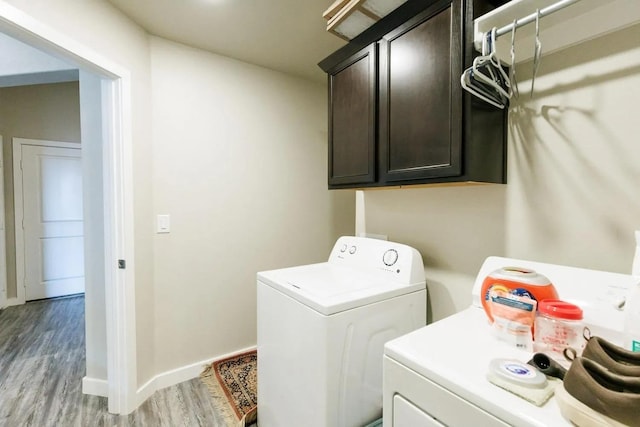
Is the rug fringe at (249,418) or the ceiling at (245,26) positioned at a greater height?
the ceiling at (245,26)

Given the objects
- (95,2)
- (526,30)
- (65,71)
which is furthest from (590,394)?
(65,71)

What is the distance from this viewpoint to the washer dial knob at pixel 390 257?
143cm

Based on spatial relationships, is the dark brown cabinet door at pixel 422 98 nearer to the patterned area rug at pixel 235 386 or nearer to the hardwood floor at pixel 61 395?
the patterned area rug at pixel 235 386

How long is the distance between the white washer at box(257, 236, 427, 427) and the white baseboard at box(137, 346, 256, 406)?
2.79 feet

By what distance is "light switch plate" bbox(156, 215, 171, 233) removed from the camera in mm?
1996

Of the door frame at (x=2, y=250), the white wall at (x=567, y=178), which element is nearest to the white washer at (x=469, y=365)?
the white wall at (x=567, y=178)

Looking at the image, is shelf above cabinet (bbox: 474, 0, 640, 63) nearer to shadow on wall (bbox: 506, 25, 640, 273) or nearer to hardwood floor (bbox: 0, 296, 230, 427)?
shadow on wall (bbox: 506, 25, 640, 273)

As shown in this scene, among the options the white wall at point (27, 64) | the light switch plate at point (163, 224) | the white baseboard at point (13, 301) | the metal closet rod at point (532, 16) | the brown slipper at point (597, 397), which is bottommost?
the white baseboard at point (13, 301)

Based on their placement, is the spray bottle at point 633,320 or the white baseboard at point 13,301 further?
the white baseboard at point 13,301

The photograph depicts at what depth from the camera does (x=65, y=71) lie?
2.25m

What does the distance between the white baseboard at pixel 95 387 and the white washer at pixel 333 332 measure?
118cm

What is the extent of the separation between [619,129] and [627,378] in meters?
0.79

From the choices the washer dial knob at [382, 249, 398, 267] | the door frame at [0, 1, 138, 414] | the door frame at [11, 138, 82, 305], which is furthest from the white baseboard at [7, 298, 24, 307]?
the washer dial knob at [382, 249, 398, 267]

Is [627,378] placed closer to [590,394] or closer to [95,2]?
[590,394]
